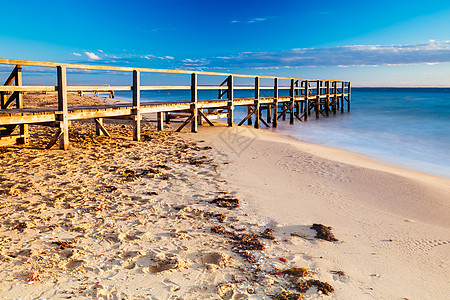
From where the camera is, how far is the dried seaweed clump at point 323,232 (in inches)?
166

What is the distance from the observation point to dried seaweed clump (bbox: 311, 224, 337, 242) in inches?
166

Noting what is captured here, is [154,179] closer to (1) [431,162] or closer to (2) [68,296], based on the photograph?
(2) [68,296]

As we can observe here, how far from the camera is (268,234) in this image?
4262 mm

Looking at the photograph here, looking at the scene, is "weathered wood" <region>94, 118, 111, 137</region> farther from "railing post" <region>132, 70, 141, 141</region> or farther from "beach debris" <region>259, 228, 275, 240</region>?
"beach debris" <region>259, 228, 275, 240</region>

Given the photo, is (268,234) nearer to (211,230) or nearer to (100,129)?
(211,230)

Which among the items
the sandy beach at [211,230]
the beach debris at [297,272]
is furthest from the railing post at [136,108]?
the beach debris at [297,272]

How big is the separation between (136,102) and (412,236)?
331 inches

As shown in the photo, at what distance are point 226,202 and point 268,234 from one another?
1.22 metres

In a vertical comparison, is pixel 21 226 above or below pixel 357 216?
above

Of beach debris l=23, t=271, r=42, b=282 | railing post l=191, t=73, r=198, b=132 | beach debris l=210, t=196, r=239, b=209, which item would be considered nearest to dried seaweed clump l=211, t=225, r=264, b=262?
beach debris l=210, t=196, r=239, b=209

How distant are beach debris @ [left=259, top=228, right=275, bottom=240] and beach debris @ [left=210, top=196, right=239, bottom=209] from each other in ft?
3.00

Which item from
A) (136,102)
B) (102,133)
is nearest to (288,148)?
(136,102)

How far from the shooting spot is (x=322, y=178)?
7.27 meters

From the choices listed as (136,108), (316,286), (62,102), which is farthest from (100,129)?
(316,286)
